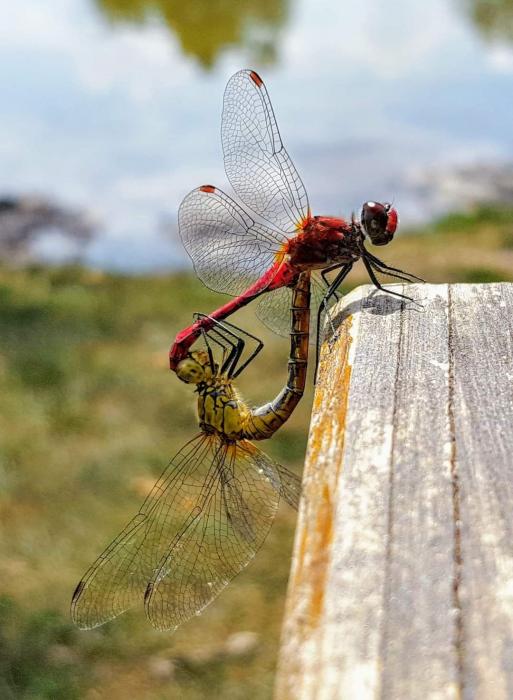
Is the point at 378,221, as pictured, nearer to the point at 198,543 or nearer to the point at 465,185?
the point at 198,543

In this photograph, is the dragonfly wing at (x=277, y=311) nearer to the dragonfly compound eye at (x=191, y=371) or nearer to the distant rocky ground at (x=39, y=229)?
the dragonfly compound eye at (x=191, y=371)

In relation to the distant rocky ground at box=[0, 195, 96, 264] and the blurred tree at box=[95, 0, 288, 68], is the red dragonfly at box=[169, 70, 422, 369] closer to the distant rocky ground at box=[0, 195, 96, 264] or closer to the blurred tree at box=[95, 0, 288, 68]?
the distant rocky ground at box=[0, 195, 96, 264]

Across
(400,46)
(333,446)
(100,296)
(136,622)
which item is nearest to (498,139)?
(400,46)

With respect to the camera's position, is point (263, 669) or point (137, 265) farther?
point (137, 265)

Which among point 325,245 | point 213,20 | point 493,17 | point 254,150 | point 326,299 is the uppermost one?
point 213,20

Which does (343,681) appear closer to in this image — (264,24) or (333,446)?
(333,446)

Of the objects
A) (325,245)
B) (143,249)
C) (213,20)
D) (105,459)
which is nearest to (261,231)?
(325,245)
